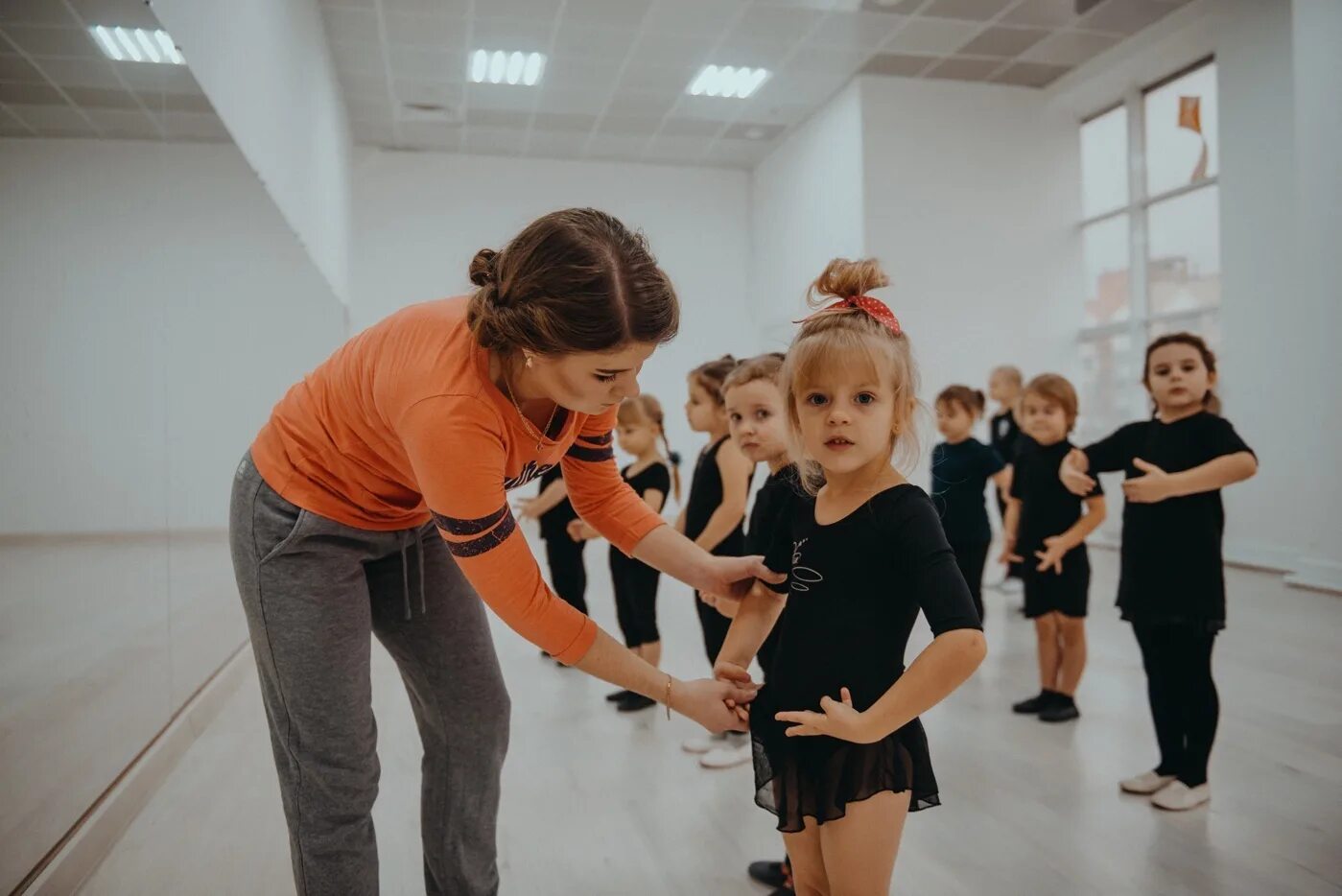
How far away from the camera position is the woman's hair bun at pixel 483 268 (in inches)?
57.3

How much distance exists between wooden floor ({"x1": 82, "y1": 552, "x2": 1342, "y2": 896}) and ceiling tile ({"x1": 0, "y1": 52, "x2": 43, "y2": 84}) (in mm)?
1757

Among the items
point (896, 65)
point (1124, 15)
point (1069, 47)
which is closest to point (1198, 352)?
point (1124, 15)

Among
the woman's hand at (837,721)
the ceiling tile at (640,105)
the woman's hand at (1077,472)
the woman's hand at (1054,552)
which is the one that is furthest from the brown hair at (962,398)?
the ceiling tile at (640,105)

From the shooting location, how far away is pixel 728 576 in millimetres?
1659

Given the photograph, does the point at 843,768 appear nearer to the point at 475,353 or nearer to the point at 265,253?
the point at 475,353

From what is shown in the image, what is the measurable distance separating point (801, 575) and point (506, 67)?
773 cm

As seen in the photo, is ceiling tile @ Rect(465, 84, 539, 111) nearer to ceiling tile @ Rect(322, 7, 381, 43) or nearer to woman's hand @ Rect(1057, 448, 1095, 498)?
ceiling tile @ Rect(322, 7, 381, 43)

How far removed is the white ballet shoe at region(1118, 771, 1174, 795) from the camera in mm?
2686

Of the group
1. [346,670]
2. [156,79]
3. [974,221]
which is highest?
[974,221]

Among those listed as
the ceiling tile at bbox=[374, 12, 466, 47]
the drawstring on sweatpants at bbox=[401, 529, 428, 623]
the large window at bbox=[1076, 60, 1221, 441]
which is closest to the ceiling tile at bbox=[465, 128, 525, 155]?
the ceiling tile at bbox=[374, 12, 466, 47]

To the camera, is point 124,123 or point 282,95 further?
point 282,95

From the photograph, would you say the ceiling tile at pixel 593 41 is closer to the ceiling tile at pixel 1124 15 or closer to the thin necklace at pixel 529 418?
the ceiling tile at pixel 1124 15

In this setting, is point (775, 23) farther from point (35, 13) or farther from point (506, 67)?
point (35, 13)

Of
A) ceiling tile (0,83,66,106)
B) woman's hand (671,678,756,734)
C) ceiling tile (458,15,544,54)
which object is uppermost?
A: ceiling tile (458,15,544,54)
